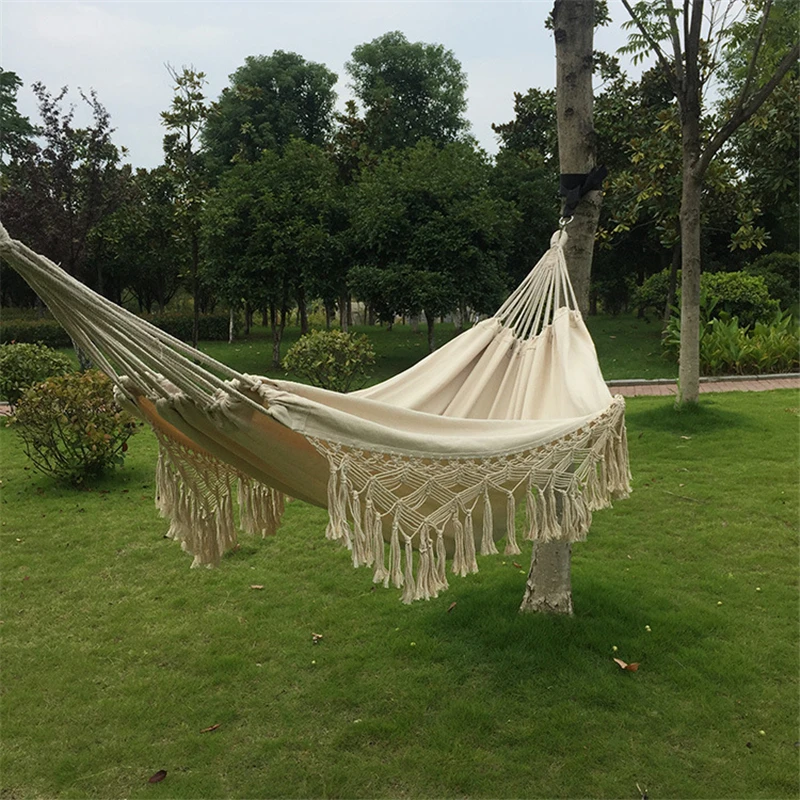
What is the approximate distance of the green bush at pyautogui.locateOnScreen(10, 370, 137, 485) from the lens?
12.2 feet

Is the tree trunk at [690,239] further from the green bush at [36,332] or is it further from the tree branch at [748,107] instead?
the green bush at [36,332]

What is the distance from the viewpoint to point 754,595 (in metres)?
2.38

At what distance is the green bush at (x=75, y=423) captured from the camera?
371 cm

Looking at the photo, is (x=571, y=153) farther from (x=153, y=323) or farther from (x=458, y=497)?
(x=153, y=323)

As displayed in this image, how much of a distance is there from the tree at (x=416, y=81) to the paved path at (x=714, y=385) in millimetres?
8567

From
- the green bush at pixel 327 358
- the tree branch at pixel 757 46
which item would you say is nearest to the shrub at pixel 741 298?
the green bush at pixel 327 358

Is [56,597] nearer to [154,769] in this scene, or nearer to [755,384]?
[154,769]

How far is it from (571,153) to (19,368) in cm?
452

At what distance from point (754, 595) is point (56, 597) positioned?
2378 mm

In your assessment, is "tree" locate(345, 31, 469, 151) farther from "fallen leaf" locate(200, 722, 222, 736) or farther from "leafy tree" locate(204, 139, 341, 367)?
"fallen leaf" locate(200, 722, 222, 736)

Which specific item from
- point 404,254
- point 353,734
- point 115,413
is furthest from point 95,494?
point 404,254

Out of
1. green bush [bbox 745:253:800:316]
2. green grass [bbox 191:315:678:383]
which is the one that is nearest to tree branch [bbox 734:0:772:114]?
green grass [bbox 191:315:678:383]

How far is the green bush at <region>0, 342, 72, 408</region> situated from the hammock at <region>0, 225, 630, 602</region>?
13.3ft

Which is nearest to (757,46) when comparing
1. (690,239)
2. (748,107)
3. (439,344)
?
(748,107)
